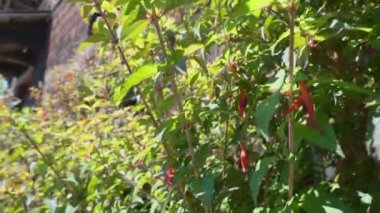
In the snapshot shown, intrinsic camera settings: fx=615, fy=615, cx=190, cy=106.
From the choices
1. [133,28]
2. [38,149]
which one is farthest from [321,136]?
[38,149]

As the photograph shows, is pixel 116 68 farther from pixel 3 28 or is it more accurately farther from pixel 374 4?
pixel 3 28

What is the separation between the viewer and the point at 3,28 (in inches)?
449

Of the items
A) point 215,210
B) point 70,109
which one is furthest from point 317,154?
point 70,109

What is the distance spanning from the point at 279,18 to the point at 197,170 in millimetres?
506

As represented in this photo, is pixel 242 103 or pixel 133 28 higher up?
pixel 133 28

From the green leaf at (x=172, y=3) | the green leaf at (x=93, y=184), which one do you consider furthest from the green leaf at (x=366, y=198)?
the green leaf at (x=93, y=184)

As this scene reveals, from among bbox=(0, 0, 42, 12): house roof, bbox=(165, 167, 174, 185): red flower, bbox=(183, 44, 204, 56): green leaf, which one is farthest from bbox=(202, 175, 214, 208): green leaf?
bbox=(0, 0, 42, 12): house roof

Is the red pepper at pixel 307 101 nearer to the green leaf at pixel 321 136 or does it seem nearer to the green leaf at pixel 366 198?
the green leaf at pixel 321 136

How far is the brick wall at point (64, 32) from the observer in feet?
29.8

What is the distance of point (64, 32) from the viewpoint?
33.8 ft

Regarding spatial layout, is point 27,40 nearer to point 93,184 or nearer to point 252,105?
point 93,184

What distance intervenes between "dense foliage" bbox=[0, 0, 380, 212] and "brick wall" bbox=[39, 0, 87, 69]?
673cm

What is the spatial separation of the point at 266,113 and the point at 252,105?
0.51m

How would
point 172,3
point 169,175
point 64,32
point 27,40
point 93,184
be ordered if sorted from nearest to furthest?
point 172,3
point 169,175
point 93,184
point 64,32
point 27,40
